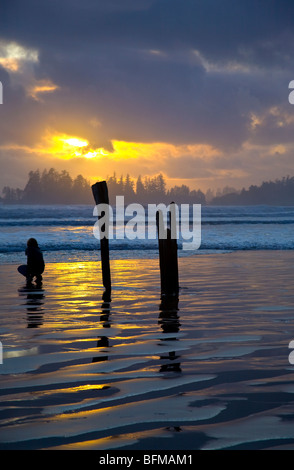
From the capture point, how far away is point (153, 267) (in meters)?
19.1

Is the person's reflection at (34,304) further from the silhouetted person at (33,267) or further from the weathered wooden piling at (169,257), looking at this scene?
the weathered wooden piling at (169,257)

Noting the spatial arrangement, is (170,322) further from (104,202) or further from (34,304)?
(104,202)

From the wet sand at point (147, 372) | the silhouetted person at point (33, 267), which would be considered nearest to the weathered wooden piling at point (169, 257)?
the wet sand at point (147, 372)

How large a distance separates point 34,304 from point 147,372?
5.64m

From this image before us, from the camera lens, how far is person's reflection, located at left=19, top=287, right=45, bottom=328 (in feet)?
28.1

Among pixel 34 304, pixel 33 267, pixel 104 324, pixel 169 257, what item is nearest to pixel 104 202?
pixel 169 257

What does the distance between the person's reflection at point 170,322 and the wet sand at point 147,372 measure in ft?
0.06

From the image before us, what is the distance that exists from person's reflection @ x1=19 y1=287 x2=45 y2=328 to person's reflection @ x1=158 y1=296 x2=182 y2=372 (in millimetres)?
1957

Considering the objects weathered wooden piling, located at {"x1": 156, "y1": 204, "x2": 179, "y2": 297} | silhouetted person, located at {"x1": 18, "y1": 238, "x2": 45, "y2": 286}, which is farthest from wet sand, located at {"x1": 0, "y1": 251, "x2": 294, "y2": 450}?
silhouetted person, located at {"x1": 18, "y1": 238, "x2": 45, "y2": 286}

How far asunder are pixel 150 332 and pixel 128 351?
1297mm

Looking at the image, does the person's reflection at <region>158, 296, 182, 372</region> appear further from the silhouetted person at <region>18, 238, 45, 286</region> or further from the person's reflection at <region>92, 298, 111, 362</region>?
the silhouetted person at <region>18, 238, 45, 286</region>

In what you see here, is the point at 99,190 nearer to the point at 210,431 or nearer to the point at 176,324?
the point at 176,324

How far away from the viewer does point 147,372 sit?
5.46 meters
